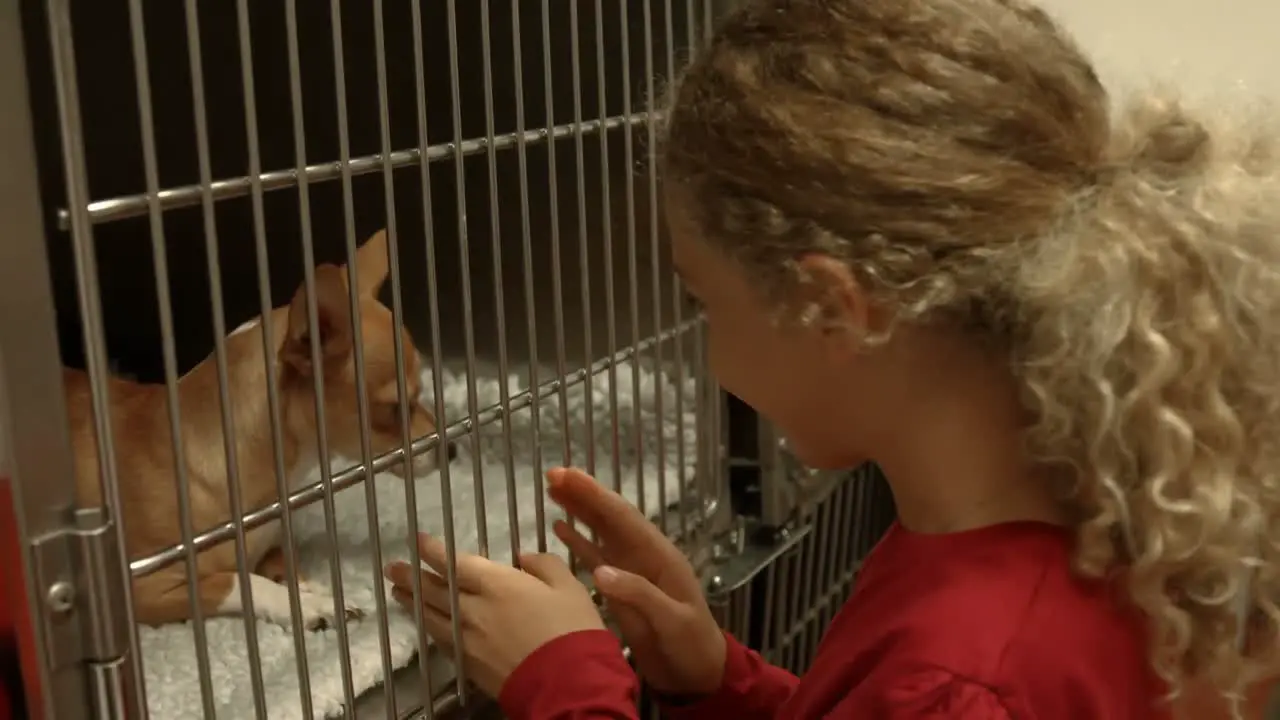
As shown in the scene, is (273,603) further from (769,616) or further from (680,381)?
(769,616)

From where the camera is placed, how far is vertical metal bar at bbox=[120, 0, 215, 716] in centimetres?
51

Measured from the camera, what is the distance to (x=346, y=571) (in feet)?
3.20

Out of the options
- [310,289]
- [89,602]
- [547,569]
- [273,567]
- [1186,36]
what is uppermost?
[1186,36]

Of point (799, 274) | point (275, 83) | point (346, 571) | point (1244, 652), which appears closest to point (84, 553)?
point (799, 274)

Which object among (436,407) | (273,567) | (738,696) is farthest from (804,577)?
(436,407)

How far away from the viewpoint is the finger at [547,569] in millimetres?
802

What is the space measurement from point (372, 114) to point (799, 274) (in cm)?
62

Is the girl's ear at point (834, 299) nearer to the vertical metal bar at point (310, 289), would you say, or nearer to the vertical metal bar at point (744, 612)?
the vertical metal bar at point (310, 289)

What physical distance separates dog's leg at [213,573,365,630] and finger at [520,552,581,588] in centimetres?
14

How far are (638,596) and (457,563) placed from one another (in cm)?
12

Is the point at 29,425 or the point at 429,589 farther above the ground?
the point at 29,425

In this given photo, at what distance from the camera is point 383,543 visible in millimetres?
1051

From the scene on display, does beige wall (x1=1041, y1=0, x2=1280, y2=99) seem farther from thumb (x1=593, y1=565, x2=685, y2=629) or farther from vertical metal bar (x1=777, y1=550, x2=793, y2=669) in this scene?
thumb (x1=593, y1=565, x2=685, y2=629)

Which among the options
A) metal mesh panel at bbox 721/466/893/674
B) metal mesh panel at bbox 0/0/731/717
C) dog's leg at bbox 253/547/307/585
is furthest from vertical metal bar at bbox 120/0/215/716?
metal mesh panel at bbox 721/466/893/674
